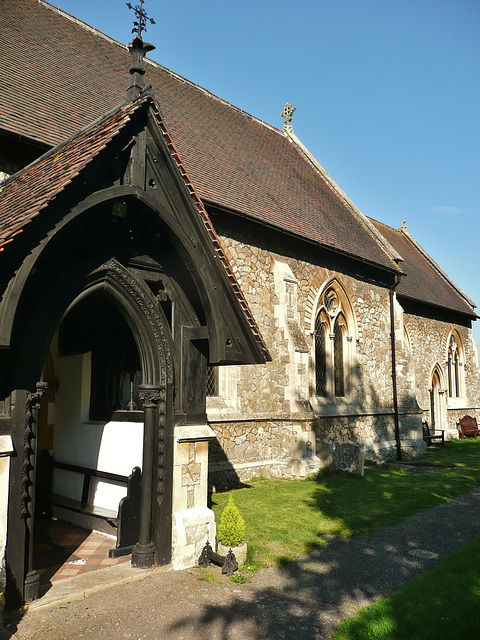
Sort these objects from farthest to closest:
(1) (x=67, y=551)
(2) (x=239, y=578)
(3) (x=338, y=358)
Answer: (3) (x=338, y=358) < (1) (x=67, y=551) < (2) (x=239, y=578)

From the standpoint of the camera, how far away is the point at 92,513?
6.61 meters

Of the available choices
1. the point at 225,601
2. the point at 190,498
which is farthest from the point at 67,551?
the point at 225,601

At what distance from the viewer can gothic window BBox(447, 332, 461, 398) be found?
22516 mm

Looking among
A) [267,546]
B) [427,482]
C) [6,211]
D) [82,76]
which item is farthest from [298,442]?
[82,76]

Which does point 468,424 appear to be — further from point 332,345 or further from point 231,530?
point 231,530

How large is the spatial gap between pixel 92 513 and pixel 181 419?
6.80 feet

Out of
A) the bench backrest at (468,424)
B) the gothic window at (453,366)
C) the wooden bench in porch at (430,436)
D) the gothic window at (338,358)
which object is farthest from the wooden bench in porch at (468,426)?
the gothic window at (338,358)

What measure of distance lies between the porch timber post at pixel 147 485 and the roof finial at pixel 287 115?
51.3 ft

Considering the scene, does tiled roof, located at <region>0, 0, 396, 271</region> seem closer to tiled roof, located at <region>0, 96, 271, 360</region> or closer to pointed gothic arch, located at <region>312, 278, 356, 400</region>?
pointed gothic arch, located at <region>312, 278, 356, 400</region>

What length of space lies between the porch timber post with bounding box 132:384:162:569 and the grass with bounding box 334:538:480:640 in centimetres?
212

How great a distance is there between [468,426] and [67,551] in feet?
65.7

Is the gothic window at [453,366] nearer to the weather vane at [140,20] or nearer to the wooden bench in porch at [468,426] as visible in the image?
the wooden bench in porch at [468,426]

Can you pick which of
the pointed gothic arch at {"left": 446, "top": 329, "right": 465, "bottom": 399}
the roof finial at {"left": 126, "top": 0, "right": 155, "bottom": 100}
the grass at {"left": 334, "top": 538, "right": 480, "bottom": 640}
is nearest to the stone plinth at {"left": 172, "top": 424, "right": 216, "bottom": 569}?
the grass at {"left": 334, "top": 538, "right": 480, "bottom": 640}

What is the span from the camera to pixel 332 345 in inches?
560
